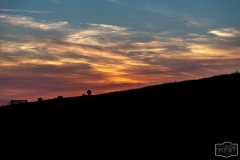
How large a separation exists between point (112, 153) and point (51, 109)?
47.3ft

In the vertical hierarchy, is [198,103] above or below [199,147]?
above

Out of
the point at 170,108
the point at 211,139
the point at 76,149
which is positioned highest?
the point at 170,108

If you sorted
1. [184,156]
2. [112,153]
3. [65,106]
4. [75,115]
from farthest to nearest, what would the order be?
1. [65,106]
2. [75,115]
3. [112,153]
4. [184,156]

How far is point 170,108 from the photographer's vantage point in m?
18.5

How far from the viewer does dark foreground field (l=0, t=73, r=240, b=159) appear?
1488cm

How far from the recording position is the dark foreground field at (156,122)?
1488 centimetres

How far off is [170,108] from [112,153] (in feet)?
13.2

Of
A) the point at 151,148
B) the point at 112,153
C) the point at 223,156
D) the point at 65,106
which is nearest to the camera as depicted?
the point at 223,156

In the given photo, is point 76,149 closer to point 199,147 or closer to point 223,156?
point 199,147

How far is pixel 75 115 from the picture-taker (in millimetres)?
25516

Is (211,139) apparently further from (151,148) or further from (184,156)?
(151,148)

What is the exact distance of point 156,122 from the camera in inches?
719

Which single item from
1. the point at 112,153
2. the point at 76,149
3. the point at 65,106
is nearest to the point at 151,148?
the point at 112,153

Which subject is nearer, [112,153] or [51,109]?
[112,153]
